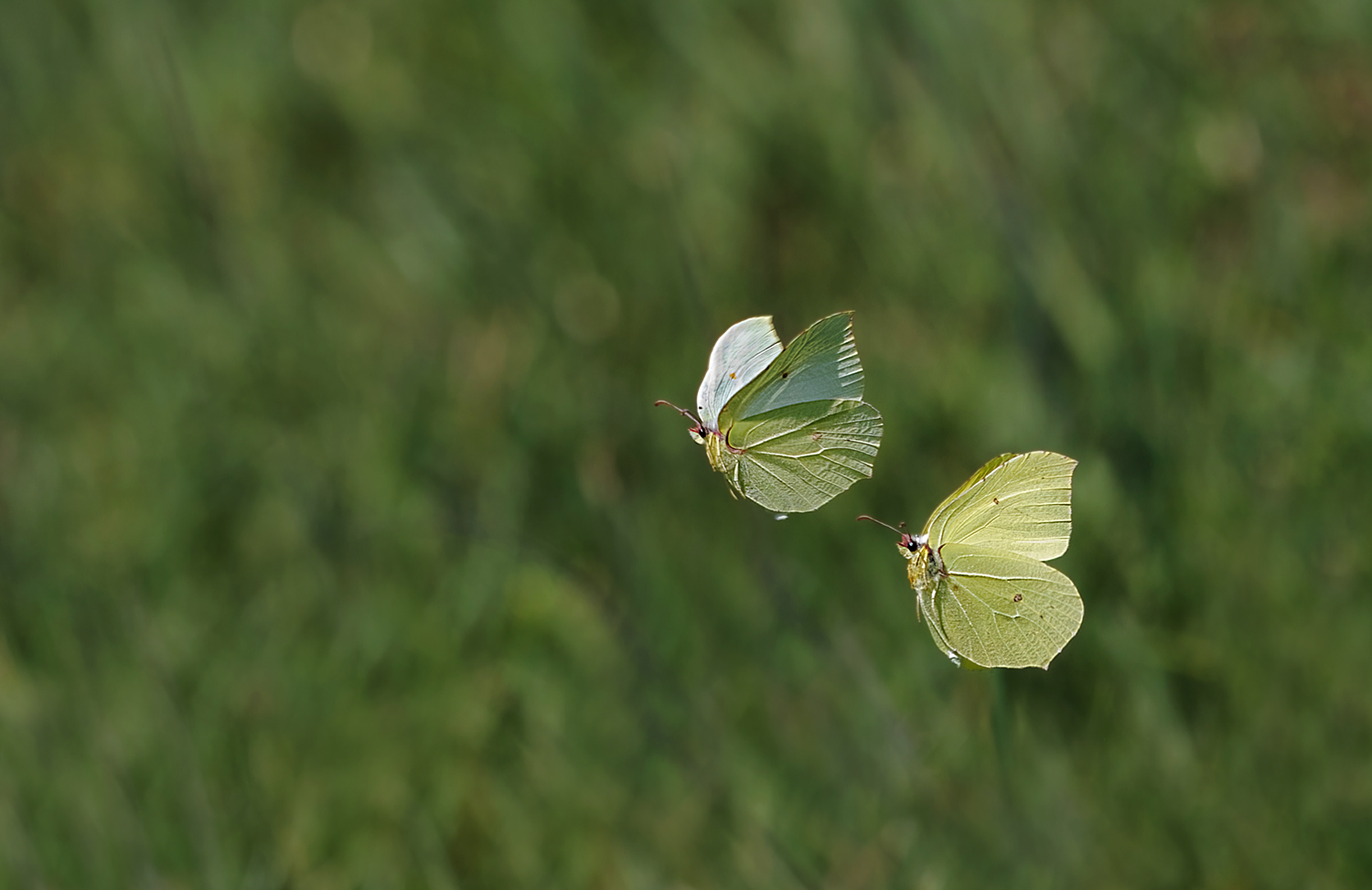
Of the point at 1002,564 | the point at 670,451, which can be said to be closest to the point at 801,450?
the point at 1002,564

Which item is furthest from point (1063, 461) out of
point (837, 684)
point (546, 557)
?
point (546, 557)

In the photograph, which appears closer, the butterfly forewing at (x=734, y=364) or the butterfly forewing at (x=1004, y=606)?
the butterfly forewing at (x=1004, y=606)

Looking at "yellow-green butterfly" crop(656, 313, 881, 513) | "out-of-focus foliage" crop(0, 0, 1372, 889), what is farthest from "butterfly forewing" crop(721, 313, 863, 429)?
"out-of-focus foliage" crop(0, 0, 1372, 889)

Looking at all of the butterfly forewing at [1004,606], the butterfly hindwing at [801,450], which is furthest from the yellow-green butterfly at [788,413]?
the butterfly forewing at [1004,606]

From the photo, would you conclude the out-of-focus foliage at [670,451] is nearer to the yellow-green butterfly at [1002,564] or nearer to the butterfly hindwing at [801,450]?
the yellow-green butterfly at [1002,564]

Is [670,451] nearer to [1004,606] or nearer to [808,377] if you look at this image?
[808,377]

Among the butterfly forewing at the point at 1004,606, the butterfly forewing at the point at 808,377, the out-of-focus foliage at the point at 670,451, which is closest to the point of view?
the butterfly forewing at the point at 1004,606
